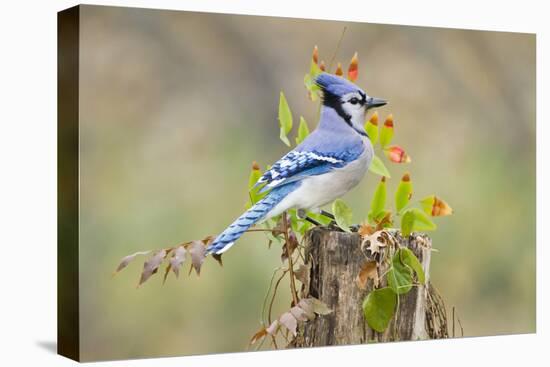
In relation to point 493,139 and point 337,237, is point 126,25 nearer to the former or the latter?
point 337,237

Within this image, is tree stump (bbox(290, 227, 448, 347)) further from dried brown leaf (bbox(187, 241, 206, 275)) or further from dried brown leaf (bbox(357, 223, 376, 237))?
dried brown leaf (bbox(187, 241, 206, 275))

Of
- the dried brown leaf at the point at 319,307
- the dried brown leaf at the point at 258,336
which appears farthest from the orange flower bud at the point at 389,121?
the dried brown leaf at the point at 258,336

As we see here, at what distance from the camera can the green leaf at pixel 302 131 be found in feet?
22.2

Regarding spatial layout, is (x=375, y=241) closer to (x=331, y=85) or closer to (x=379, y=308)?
(x=379, y=308)

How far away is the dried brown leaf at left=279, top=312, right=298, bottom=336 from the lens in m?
6.52

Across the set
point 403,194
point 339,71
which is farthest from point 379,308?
point 339,71

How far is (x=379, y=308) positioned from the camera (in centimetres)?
664

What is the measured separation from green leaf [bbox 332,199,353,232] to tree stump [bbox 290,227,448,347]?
8 centimetres

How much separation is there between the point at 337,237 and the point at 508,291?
1.69 meters

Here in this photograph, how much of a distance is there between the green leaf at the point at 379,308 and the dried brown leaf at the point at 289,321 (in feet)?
1.49

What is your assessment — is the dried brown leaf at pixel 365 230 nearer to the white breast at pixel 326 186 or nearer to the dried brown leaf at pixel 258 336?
the white breast at pixel 326 186

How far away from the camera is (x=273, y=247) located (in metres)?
6.71

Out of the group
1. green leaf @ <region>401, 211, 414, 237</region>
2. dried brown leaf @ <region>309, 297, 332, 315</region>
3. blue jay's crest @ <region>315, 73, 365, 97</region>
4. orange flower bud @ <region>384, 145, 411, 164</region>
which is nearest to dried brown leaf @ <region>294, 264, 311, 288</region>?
dried brown leaf @ <region>309, 297, 332, 315</region>

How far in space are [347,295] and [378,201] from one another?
0.70 metres
